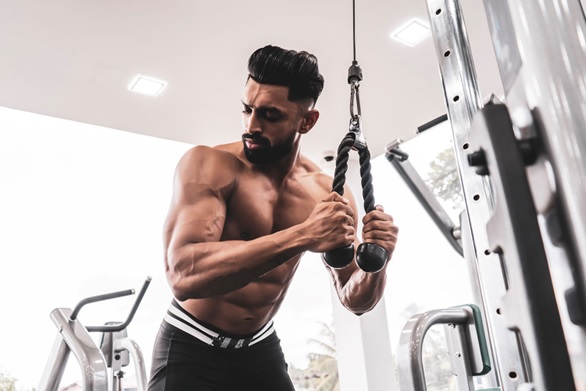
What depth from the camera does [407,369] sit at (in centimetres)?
148

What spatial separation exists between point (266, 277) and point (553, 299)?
1.34m

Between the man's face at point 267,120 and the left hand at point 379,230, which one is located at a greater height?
the man's face at point 267,120

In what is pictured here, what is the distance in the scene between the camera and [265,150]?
166cm

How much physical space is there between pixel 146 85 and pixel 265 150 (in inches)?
88.5

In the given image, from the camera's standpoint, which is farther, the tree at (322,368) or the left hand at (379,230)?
the tree at (322,368)

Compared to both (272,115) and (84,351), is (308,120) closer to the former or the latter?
(272,115)

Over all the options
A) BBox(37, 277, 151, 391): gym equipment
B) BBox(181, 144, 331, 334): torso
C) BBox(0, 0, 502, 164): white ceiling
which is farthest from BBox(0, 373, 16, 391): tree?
BBox(181, 144, 331, 334): torso

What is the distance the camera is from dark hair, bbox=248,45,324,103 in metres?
1.65

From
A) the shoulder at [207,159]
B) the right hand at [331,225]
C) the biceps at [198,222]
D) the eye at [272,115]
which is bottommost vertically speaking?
the right hand at [331,225]

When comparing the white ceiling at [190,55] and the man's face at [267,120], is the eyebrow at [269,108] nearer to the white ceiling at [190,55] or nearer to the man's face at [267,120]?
the man's face at [267,120]

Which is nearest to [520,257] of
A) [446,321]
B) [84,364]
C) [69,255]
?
[446,321]

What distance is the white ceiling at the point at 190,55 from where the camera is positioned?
2.96 meters

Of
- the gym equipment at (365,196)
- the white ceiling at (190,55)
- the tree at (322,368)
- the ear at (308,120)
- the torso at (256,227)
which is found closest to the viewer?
the gym equipment at (365,196)

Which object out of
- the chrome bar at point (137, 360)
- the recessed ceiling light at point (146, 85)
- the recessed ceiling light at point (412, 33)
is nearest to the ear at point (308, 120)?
the chrome bar at point (137, 360)
